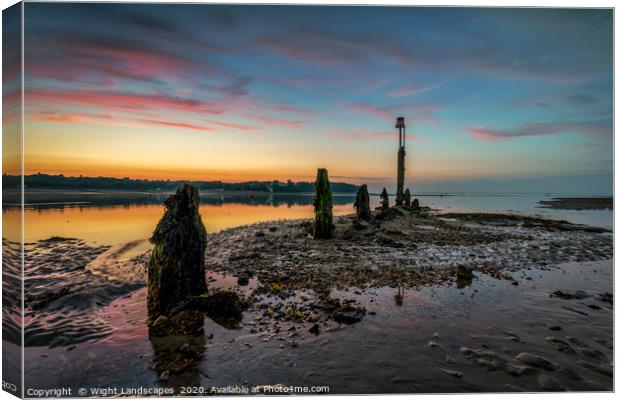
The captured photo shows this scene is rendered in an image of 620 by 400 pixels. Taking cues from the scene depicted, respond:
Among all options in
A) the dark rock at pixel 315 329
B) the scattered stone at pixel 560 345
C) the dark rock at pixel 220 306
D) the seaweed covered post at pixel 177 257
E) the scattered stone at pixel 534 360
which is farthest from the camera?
the seaweed covered post at pixel 177 257

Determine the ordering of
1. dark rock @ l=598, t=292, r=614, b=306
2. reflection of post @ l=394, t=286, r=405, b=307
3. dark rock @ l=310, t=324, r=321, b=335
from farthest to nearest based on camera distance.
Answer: dark rock @ l=598, t=292, r=614, b=306 → reflection of post @ l=394, t=286, r=405, b=307 → dark rock @ l=310, t=324, r=321, b=335

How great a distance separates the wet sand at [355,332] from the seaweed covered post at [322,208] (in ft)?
19.3

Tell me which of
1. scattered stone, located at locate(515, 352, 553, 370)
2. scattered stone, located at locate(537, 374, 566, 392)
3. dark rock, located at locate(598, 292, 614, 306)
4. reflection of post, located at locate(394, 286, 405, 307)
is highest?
dark rock, located at locate(598, 292, 614, 306)

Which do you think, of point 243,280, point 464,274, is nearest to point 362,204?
point 464,274

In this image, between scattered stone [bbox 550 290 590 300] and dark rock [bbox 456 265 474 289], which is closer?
scattered stone [bbox 550 290 590 300]

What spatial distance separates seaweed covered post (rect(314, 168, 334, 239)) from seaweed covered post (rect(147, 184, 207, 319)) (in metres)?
10.1

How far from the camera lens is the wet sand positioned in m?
4.72

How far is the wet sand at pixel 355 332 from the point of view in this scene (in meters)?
4.72

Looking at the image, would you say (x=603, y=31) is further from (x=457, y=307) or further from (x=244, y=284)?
(x=244, y=284)

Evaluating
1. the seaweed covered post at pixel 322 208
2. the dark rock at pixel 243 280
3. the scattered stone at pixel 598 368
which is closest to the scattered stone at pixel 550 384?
the scattered stone at pixel 598 368

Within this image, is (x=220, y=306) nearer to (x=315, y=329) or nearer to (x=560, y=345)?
(x=315, y=329)

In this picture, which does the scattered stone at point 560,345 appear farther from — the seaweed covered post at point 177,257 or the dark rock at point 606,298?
the seaweed covered post at point 177,257

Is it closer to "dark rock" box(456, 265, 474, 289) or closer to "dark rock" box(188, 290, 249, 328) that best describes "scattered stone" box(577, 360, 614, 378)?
"dark rock" box(456, 265, 474, 289)

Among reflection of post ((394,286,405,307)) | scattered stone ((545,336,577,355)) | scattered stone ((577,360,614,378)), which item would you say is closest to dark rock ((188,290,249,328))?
reflection of post ((394,286,405,307))
